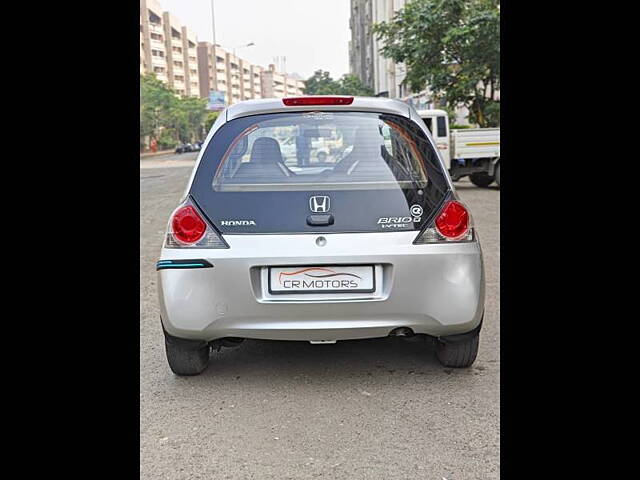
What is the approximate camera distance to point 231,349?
4.94m

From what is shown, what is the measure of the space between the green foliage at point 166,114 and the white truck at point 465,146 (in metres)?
66.5

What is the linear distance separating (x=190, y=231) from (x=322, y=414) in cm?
120

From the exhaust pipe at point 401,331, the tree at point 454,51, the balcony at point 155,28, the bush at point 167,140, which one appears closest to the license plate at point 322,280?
the exhaust pipe at point 401,331

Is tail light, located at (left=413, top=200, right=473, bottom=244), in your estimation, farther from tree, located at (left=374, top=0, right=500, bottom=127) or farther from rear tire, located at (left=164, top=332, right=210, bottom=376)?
tree, located at (left=374, top=0, right=500, bottom=127)

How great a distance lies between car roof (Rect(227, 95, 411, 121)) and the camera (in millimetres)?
4195

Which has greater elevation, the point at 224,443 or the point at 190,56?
the point at 190,56

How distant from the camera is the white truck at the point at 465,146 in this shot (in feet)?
60.3

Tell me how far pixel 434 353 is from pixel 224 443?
1814 mm
